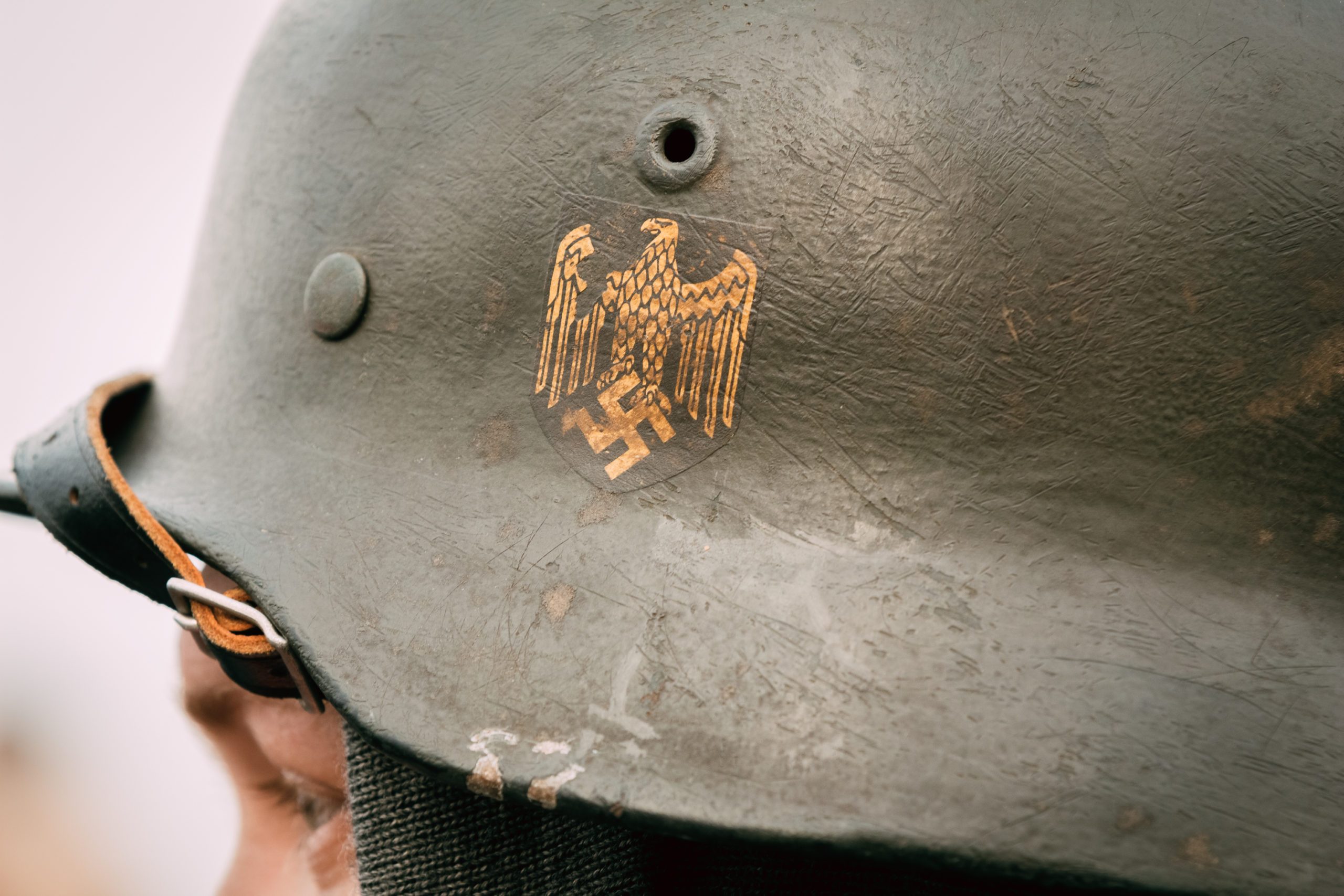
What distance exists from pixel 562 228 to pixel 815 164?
23cm

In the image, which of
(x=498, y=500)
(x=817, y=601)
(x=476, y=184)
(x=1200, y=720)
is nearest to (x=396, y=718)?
(x=498, y=500)

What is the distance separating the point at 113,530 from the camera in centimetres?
106

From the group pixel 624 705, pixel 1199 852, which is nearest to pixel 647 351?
pixel 624 705

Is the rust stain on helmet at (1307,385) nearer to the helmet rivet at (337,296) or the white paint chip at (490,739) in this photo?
the white paint chip at (490,739)

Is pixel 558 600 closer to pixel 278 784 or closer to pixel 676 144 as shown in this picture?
pixel 676 144

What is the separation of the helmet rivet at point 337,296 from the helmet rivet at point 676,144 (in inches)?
12.2

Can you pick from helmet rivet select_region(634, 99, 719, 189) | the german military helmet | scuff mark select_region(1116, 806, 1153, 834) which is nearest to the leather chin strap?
the german military helmet

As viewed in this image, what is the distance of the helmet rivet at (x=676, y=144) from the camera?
92 cm

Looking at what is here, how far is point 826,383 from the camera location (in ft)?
2.99

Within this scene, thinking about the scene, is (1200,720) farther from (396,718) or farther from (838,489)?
(396,718)

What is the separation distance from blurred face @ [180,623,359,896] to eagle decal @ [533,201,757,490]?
48 centimetres

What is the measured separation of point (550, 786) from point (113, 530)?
1.75 ft

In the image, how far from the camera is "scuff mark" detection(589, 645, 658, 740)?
83 cm

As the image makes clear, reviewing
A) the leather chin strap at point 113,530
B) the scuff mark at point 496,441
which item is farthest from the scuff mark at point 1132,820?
the leather chin strap at point 113,530
